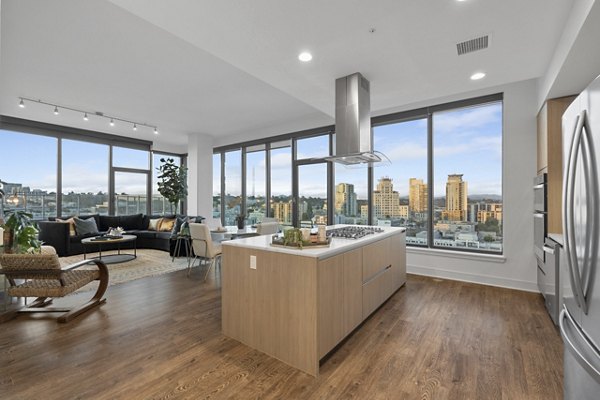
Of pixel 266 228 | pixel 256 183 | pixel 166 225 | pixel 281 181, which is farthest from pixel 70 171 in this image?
pixel 266 228

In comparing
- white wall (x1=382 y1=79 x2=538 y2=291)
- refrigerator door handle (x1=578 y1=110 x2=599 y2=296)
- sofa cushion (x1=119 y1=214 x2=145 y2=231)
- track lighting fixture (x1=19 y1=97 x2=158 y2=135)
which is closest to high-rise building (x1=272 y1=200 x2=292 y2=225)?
track lighting fixture (x1=19 y1=97 x2=158 y2=135)

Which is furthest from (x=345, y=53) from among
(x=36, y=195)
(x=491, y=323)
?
(x=36, y=195)

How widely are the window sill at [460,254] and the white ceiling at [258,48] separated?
2400mm

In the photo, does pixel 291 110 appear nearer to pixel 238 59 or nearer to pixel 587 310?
pixel 238 59

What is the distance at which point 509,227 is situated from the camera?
12.6ft

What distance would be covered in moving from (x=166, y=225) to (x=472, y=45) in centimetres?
693

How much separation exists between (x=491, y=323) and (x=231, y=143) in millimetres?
6884

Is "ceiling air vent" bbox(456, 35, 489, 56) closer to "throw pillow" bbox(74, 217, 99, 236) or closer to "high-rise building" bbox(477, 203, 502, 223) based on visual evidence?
"high-rise building" bbox(477, 203, 502, 223)

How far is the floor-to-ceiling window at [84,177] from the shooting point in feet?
22.2

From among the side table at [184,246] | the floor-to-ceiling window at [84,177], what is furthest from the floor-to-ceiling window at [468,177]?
the floor-to-ceiling window at [84,177]

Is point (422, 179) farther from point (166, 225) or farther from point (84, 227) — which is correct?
point (84, 227)

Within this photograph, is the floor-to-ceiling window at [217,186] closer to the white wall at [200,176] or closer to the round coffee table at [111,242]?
the white wall at [200,176]

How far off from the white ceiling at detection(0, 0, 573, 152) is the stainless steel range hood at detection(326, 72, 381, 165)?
0.45 feet

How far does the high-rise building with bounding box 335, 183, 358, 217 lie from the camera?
5.48 m
